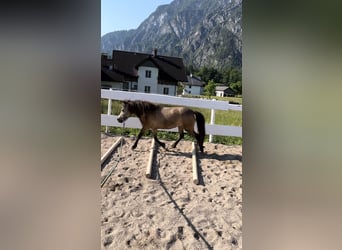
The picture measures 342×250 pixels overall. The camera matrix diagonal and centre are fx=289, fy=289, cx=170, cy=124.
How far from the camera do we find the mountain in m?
0.64

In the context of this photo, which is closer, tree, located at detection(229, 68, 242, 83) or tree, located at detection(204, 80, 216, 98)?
tree, located at detection(229, 68, 242, 83)

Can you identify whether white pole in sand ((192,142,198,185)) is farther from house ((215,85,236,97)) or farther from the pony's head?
house ((215,85,236,97))

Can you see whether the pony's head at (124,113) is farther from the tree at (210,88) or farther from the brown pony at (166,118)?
the tree at (210,88)

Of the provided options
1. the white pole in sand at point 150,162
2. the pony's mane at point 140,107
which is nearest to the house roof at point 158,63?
the pony's mane at point 140,107

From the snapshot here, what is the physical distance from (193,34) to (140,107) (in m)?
1.12

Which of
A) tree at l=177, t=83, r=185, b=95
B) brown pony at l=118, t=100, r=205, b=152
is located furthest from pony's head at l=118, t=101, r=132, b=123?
tree at l=177, t=83, r=185, b=95

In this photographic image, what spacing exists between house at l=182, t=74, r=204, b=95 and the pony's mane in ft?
3.00

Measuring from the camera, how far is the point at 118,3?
1.86ft

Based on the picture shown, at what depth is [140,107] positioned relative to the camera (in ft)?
6.06

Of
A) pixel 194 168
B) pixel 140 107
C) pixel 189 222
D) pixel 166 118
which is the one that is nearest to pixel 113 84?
pixel 189 222

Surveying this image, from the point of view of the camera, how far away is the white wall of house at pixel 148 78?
28.1 inches
